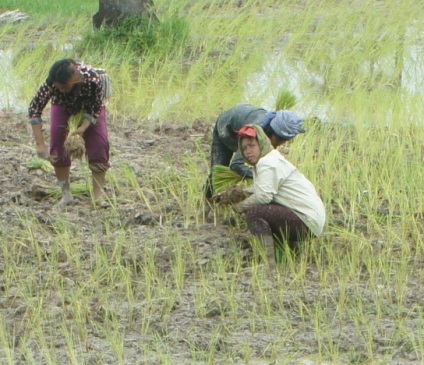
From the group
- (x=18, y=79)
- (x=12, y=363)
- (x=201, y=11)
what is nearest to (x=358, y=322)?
(x=12, y=363)

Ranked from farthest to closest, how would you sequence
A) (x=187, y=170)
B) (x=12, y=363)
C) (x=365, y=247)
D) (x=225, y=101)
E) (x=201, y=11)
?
(x=201, y=11), (x=225, y=101), (x=187, y=170), (x=365, y=247), (x=12, y=363)

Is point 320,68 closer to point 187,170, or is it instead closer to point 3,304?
point 187,170

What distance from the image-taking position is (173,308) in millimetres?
5219

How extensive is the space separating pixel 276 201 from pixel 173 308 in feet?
3.08

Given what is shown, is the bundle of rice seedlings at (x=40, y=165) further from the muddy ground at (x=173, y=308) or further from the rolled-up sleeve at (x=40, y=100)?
the rolled-up sleeve at (x=40, y=100)

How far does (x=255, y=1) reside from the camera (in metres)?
12.7

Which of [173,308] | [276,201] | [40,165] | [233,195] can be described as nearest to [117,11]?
[40,165]

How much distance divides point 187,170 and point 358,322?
251 cm

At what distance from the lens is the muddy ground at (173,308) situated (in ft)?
15.4

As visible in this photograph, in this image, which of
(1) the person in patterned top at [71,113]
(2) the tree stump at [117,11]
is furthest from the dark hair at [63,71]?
(2) the tree stump at [117,11]

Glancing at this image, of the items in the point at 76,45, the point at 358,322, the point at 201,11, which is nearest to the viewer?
the point at 358,322

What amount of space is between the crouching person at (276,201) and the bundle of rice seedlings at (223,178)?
268 mm

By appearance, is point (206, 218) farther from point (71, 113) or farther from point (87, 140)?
Answer: point (71, 113)

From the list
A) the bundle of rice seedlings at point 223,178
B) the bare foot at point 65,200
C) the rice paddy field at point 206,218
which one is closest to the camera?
the rice paddy field at point 206,218
